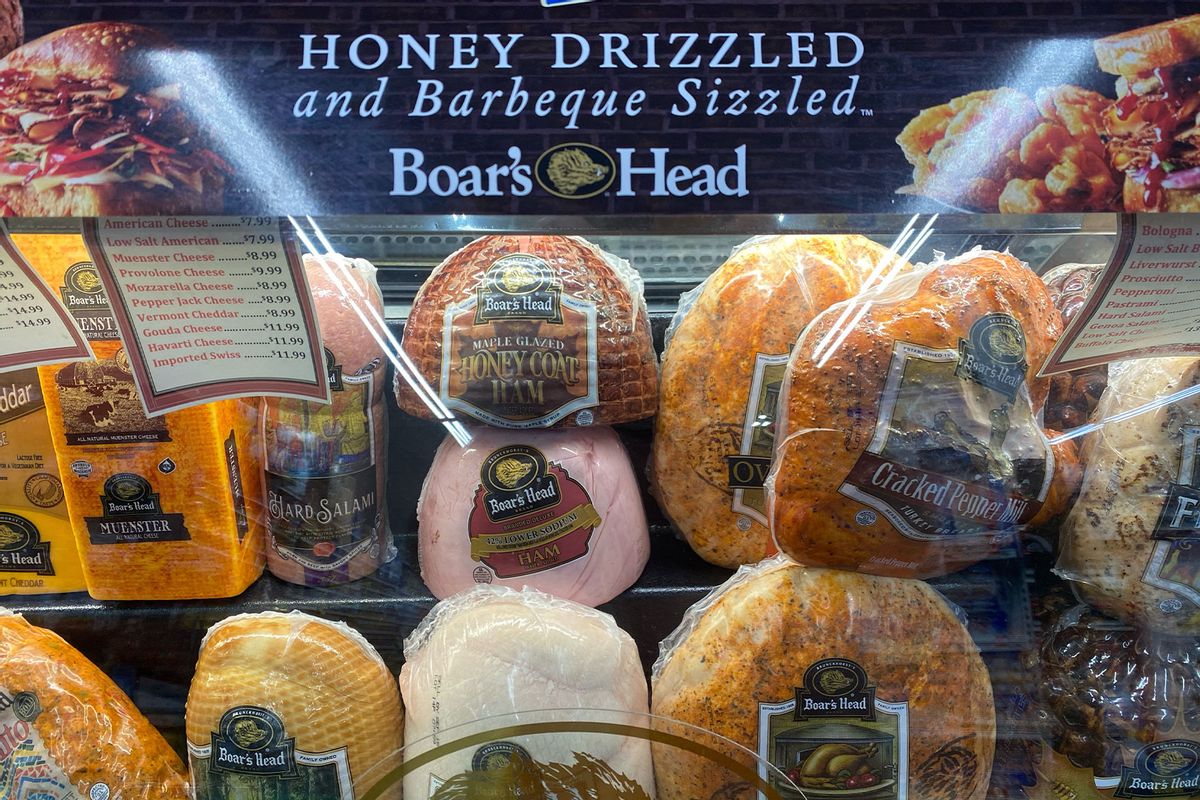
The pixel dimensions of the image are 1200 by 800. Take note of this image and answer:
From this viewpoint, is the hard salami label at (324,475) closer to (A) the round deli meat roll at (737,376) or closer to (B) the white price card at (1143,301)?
(A) the round deli meat roll at (737,376)

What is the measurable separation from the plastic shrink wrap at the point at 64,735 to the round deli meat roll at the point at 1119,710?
3.76 feet

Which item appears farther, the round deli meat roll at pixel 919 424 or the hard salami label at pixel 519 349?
the hard salami label at pixel 519 349

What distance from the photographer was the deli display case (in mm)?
842

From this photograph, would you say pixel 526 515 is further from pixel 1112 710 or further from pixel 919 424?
pixel 1112 710

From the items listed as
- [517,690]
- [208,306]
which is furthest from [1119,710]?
[208,306]

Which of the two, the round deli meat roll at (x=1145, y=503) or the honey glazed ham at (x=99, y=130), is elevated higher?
the honey glazed ham at (x=99, y=130)

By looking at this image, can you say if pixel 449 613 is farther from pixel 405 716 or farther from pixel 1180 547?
pixel 1180 547

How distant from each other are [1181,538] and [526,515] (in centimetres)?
81

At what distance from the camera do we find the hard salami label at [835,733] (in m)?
1.18

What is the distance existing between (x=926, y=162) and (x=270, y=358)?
Result: 2.30 feet

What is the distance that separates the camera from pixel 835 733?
3.88 feet

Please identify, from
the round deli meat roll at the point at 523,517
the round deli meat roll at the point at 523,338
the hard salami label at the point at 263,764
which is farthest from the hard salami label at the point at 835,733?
the hard salami label at the point at 263,764

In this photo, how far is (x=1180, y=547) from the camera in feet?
3.77

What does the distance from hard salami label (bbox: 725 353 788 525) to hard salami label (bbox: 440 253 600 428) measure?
0.78 feet
